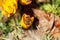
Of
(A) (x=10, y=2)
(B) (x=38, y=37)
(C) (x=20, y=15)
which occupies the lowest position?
(B) (x=38, y=37)

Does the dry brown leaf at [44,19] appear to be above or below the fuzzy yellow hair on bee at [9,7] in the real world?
below

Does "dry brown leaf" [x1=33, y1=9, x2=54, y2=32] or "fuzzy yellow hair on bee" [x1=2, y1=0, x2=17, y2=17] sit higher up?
"fuzzy yellow hair on bee" [x1=2, y1=0, x2=17, y2=17]

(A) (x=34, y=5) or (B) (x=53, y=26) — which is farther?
(A) (x=34, y=5)

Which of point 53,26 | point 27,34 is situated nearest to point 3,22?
point 27,34

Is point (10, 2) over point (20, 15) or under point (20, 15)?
over

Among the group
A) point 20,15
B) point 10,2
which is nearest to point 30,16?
point 20,15

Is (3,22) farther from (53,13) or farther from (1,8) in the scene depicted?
(53,13)

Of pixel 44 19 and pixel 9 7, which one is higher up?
pixel 9 7

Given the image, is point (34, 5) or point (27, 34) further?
point (34, 5)

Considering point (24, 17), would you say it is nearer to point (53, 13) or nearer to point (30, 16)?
point (30, 16)
